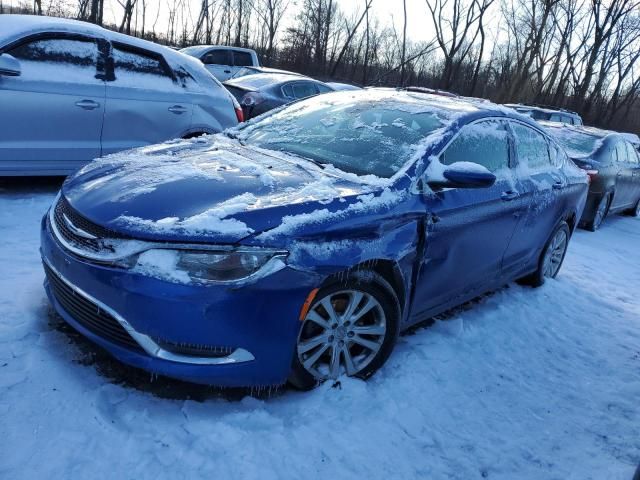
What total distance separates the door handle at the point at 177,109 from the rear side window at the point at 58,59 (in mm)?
782

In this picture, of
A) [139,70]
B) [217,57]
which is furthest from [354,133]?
[217,57]

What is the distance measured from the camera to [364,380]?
108 inches

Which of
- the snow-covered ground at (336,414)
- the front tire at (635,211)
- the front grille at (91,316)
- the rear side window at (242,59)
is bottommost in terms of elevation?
the snow-covered ground at (336,414)

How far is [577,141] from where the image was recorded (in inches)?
323

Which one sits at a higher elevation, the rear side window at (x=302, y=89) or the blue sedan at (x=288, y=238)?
the rear side window at (x=302, y=89)

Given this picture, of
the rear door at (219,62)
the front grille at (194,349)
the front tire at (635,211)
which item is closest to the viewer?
the front grille at (194,349)

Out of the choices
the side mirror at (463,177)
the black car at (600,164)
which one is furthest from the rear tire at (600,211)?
the side mirror at (463,177)

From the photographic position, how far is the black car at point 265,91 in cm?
936

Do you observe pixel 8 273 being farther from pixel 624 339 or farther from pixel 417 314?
pixel 624 339

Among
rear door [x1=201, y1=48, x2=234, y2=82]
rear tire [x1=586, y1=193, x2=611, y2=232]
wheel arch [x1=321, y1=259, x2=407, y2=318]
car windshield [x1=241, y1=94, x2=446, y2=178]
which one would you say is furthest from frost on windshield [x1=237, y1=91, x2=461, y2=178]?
rear door [x1=201, y1=48, x2=234, y2=82]

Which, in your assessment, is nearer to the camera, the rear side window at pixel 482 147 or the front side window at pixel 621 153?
the rear side window at pixel 482 147

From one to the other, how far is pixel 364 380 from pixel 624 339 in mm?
2505

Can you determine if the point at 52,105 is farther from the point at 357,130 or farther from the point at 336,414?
the point at 336,414

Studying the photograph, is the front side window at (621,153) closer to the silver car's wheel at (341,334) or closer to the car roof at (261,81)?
the car roof at (261,81)
